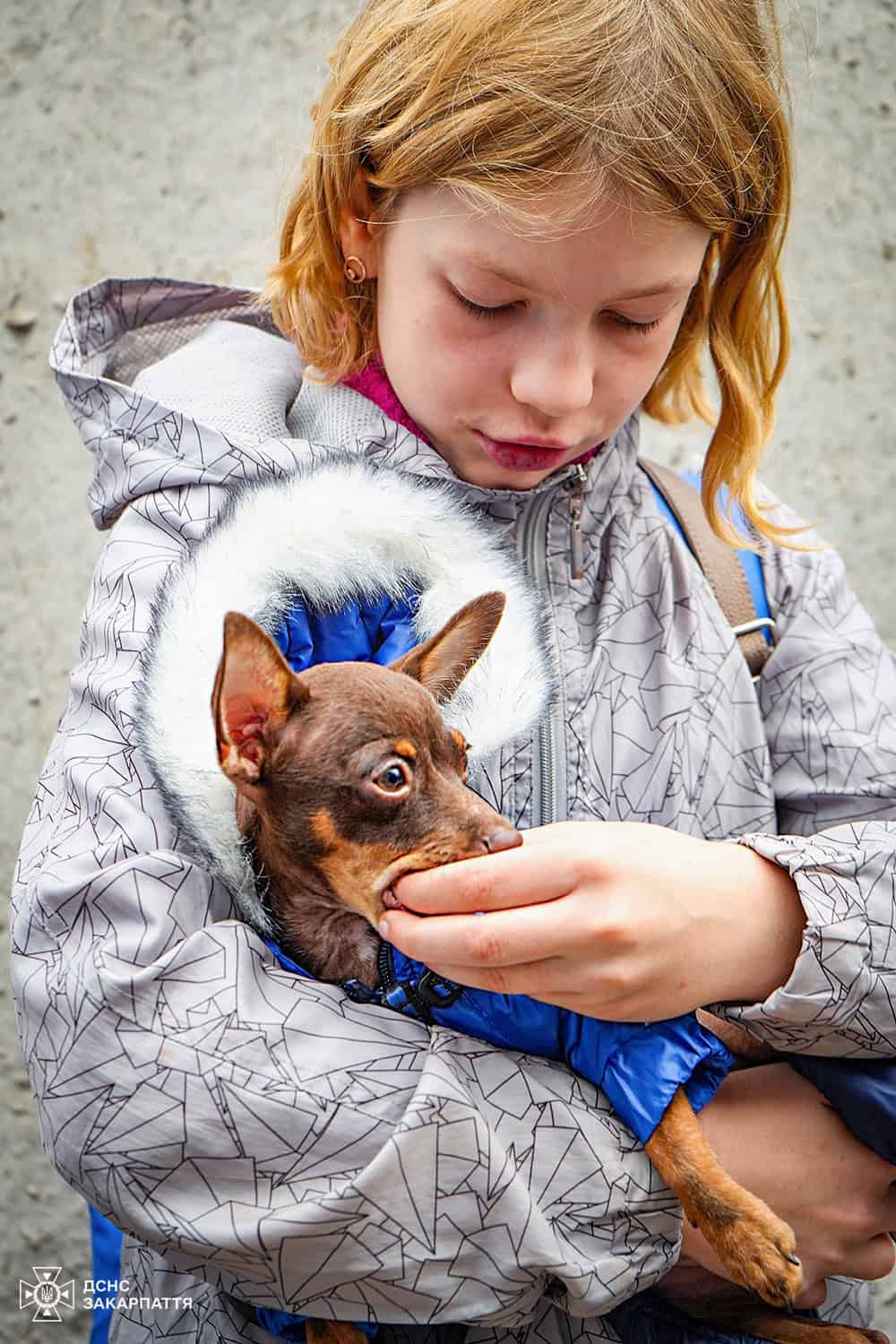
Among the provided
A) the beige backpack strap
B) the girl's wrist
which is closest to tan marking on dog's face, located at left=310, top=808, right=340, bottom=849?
the girl's wrist

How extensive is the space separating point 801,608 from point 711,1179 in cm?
94

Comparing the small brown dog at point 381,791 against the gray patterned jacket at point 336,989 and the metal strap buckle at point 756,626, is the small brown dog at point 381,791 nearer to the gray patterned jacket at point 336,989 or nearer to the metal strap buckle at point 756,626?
the gray patterned jacket at point 336,989

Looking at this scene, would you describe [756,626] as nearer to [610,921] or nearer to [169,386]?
[610,921]

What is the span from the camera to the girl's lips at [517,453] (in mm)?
1476

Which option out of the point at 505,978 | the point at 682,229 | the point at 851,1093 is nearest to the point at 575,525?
the point at 682,229

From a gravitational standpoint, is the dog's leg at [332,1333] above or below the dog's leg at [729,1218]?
below

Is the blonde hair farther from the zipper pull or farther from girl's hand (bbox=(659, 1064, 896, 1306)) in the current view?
girl's hand (bbox=(659, 1064, 896, 1306))

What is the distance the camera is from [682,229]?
1.38 meters

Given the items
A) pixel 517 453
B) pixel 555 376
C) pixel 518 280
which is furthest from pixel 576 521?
pixel 518 280

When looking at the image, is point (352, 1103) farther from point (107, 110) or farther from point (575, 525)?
point (107, 110)

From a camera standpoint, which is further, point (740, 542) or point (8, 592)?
point (8, 592)

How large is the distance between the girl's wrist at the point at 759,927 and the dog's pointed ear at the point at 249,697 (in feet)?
1.86

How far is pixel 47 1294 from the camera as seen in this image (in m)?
2.49

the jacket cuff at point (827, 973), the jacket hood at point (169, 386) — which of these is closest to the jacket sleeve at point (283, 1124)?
the jacket cuff at point (827, 973)
